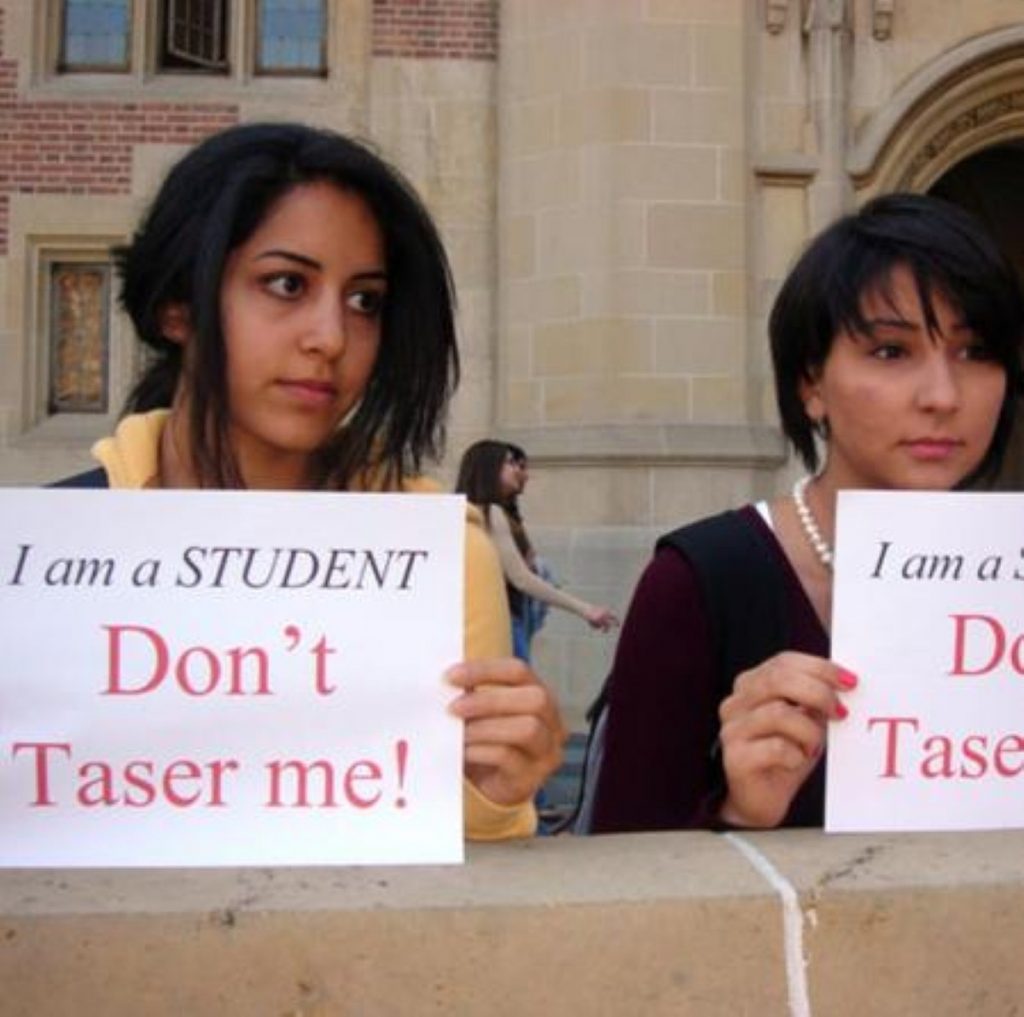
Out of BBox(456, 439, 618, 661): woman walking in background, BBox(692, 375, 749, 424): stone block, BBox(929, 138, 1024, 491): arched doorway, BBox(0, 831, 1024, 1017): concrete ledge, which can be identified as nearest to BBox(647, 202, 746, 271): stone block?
BBox(692, 375, 749, 424): stone block

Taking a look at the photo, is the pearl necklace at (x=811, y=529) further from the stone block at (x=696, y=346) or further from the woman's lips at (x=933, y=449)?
the stone block at (x=696, y=346)

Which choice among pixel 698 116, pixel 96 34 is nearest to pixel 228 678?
pixel 698 116

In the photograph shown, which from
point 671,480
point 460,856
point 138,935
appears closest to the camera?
point 138,935

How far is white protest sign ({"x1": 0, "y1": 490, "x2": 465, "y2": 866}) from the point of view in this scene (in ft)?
4.26

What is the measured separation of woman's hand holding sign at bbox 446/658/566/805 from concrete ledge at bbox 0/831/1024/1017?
6.0 inches

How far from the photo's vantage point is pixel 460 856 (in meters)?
1.31

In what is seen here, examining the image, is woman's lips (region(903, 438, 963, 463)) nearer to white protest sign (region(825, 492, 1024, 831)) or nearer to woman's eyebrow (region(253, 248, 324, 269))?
white protest sign (region(825, 492, 1024, 831))

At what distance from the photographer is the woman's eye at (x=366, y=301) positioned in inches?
67.7

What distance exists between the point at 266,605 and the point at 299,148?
68 cm

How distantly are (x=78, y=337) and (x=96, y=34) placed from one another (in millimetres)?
2020

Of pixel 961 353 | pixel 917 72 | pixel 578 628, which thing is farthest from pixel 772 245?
pixel 961 353

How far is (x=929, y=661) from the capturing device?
1.42 meters

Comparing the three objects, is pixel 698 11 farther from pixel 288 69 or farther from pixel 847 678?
pixel 847 678

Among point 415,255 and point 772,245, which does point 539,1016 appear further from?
point 772,245
